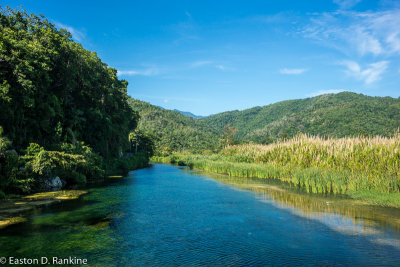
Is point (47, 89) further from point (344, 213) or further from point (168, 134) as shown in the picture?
point (168, 134)

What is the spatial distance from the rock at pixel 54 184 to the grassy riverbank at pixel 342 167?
18.6 meters

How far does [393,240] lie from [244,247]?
550 cm

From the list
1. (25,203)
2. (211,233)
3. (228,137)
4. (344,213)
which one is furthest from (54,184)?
(228,137)

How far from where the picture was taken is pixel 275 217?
13.3 metres

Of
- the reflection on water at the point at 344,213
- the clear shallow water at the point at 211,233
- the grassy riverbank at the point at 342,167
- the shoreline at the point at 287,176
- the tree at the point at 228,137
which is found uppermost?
the tree at the point at 228,137

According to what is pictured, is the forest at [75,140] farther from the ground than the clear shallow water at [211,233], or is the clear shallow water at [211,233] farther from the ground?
the forest at [75,140]

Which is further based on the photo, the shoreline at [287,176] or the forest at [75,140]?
the forest at [75,140]

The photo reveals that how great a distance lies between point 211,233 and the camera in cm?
1102

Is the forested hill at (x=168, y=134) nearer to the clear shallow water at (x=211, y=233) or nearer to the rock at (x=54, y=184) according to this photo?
the rock at (x=54, y=184)

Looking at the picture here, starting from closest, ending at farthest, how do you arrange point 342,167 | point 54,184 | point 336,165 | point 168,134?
point 54,184 < point 342,167 < point 336,165 < point 168,134

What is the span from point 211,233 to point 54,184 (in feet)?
46.6

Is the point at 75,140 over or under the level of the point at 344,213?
over

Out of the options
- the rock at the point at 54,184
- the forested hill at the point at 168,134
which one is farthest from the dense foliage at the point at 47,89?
the forested hill at the point at 168,134

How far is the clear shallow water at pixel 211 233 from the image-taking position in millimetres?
8547
